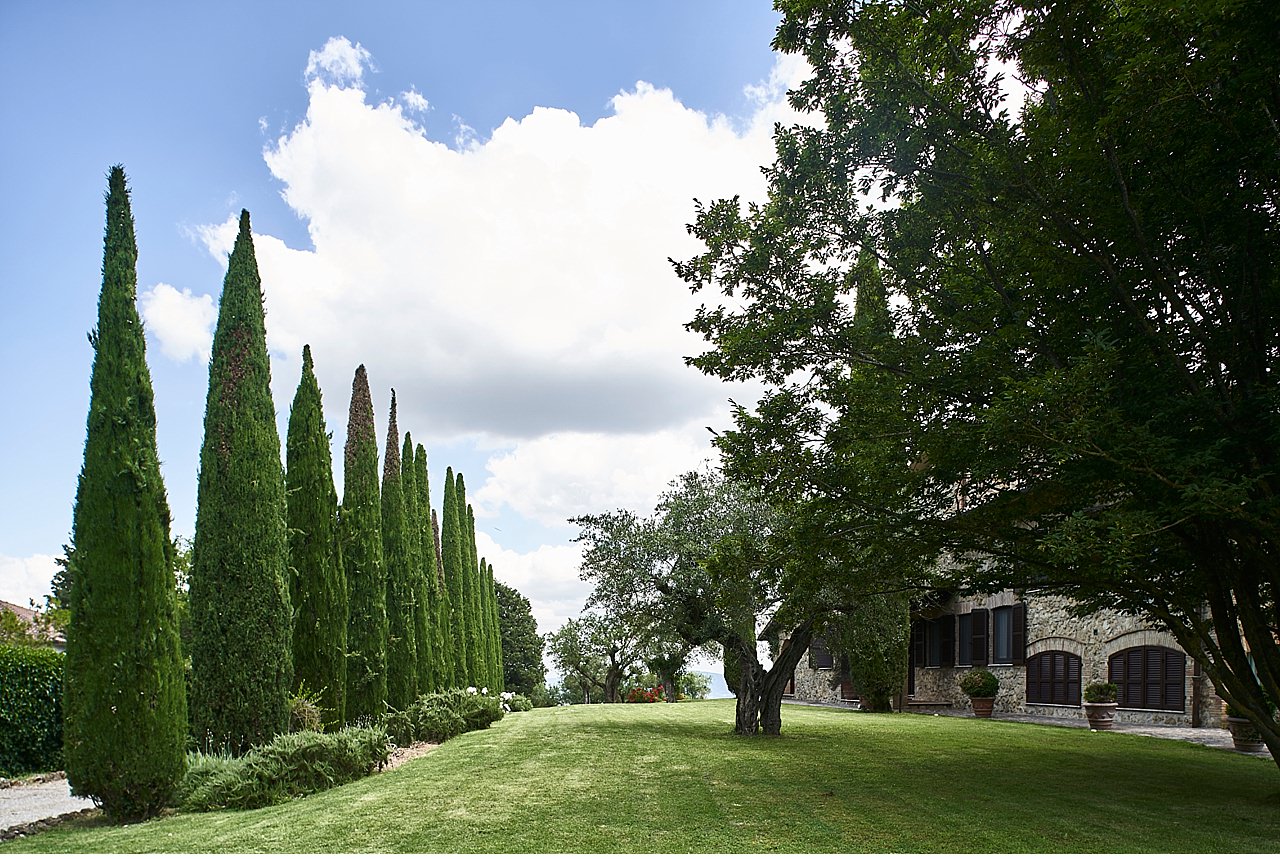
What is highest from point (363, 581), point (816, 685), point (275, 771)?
point (363, 581)

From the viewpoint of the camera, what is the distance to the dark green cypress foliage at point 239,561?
10.5 m

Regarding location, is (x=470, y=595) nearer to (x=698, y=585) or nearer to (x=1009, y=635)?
(x=698, y=585)

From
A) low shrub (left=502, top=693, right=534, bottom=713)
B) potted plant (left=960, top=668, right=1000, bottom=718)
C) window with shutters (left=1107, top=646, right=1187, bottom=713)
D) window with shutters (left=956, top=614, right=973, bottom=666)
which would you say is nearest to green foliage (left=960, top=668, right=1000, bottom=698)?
potted plant (left=960, top=668, right=1000, bottom=718)

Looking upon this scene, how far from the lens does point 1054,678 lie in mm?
22781

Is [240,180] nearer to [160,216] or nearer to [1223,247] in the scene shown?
[160,216]

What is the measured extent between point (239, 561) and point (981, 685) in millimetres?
20427

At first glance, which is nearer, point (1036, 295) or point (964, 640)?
point (1036, 295)

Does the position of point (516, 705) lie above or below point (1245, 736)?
below

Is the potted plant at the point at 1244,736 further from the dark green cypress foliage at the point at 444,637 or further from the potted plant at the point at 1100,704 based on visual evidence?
the dark green cypress foliage at the point at 444,637

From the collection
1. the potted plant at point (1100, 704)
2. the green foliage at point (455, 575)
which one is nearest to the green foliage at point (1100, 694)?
the potted plant at point (1100, 704)

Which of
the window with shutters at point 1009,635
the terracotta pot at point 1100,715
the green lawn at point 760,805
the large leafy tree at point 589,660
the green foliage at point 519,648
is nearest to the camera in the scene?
the green lawn at point 760,805

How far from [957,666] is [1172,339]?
20.2m

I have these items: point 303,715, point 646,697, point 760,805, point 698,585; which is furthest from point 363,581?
point 646,697

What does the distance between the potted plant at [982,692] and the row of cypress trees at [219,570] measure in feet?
51.5
